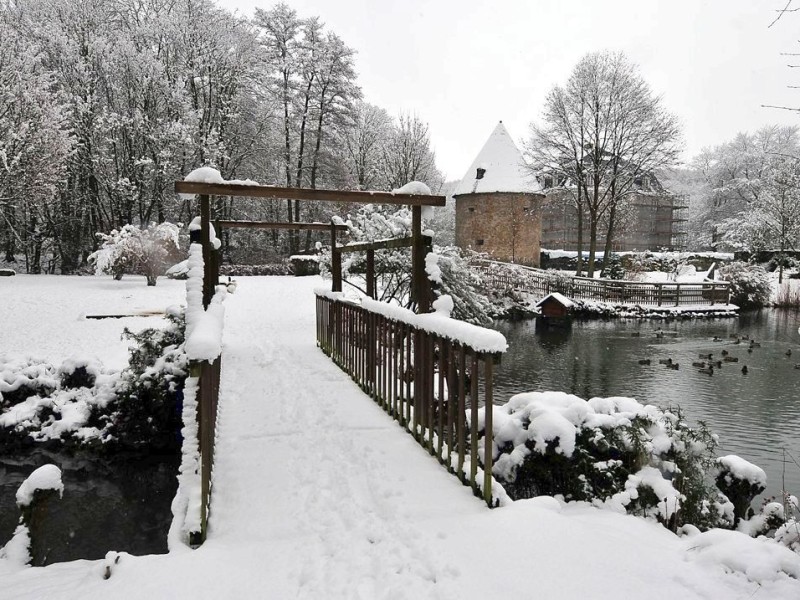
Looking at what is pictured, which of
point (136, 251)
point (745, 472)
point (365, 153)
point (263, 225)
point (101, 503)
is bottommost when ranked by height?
point (101, 503)

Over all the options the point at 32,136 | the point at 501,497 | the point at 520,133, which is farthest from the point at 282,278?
the point at 501,497

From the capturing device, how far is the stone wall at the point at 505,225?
3300cm

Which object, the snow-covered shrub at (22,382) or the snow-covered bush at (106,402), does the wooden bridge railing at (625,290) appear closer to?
the snow-covered bush at (106,402)

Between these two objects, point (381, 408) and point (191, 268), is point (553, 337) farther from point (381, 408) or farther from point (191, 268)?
point (191, 268)

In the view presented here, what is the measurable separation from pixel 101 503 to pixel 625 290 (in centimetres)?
2175

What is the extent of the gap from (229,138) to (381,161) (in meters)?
11.8

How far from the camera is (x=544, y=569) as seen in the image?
2369mm

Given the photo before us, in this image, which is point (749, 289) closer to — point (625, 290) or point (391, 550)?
point (625, 290)

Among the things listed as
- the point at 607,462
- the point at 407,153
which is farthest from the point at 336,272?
the point at 407,153

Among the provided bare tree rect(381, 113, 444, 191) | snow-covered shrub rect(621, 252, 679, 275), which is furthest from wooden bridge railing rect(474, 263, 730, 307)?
bare tree rect(381, 113, 444, 191)

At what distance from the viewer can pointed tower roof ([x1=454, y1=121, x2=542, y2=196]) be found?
3305 cm

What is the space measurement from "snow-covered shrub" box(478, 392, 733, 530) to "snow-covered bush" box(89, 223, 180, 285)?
15.3 meters

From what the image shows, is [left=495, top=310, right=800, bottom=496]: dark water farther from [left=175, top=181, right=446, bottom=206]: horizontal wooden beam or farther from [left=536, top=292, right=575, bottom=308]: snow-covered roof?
[left=175, top=181, right=446, bottom=206]: horizontal wooden beam

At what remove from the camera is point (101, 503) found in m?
5.50
